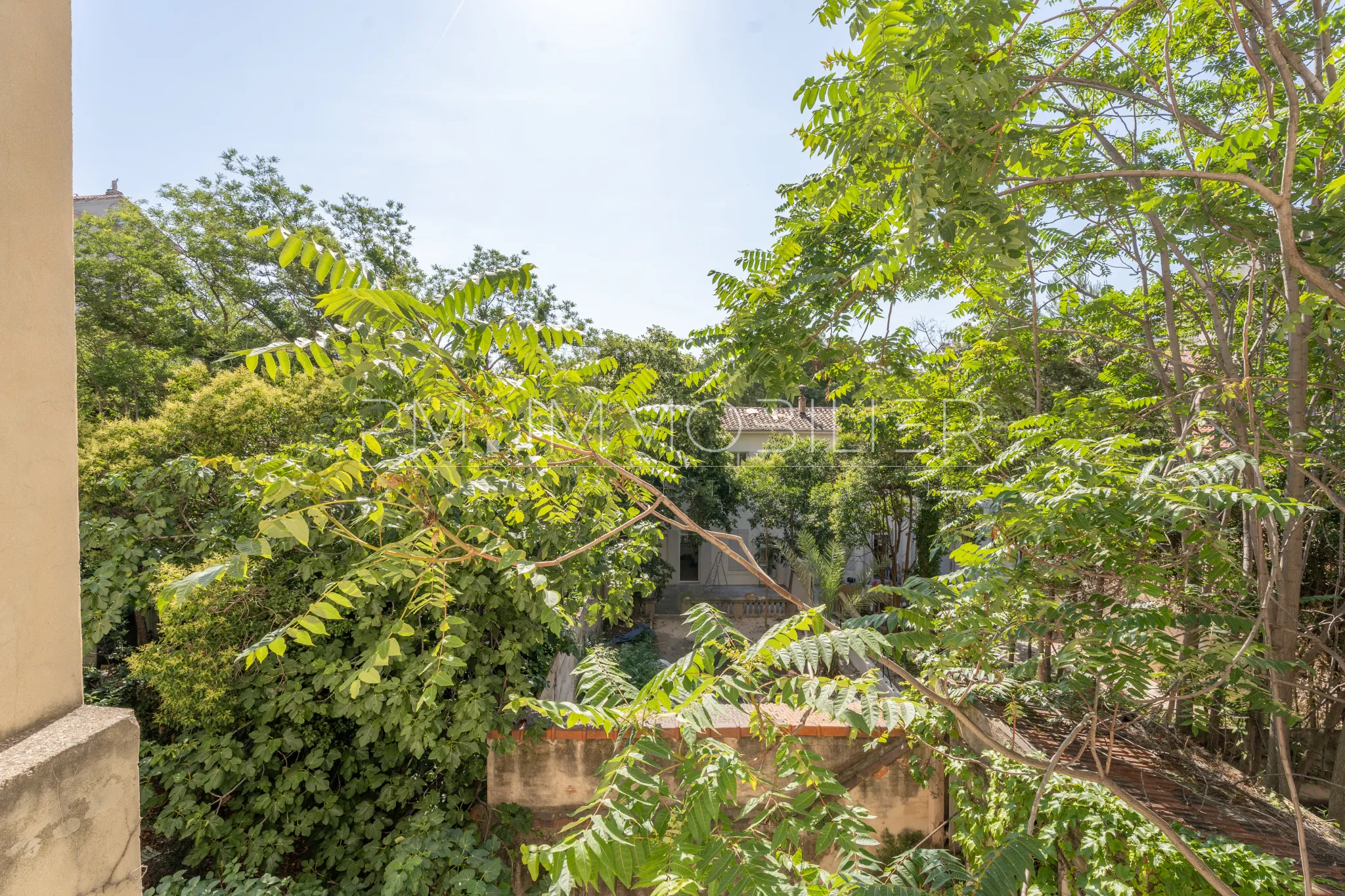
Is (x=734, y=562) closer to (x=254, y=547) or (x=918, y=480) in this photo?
(x=918, y=480)

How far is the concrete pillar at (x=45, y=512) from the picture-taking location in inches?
46.4

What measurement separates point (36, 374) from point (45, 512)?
0.29 metres

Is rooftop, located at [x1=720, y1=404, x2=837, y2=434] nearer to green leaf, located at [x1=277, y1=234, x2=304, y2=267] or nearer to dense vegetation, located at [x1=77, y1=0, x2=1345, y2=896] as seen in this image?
dense vegetation, located at [x1=77, y1=0, x2=1345, y2=896]

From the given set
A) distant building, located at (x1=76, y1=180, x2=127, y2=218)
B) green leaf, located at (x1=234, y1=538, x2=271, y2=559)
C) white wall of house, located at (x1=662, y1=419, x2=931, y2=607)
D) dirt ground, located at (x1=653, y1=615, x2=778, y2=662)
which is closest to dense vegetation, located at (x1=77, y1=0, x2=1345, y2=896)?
green leaf, located at (x1=234, y1=538, x2=271, y2=559)

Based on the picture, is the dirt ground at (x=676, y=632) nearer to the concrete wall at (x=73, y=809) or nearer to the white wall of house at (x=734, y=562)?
the white wall of house at (x=734, y=562)

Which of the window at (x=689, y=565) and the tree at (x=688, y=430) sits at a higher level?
the tree at (x=688, y=430)

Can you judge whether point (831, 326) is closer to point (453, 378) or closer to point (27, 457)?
point (453, 378)

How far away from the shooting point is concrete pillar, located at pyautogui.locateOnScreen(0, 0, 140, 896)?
1179 mm

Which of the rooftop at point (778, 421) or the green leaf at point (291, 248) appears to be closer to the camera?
the green leaf at point (291, 248)

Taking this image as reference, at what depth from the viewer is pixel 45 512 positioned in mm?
1264

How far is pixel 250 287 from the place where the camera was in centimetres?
1420

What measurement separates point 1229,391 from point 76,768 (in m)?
4.43

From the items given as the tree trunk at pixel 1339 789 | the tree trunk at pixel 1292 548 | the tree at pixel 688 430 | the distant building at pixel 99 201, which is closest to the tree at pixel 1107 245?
the tree trunk at pixel 1292 548

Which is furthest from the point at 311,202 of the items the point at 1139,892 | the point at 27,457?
the point at 1139,892
